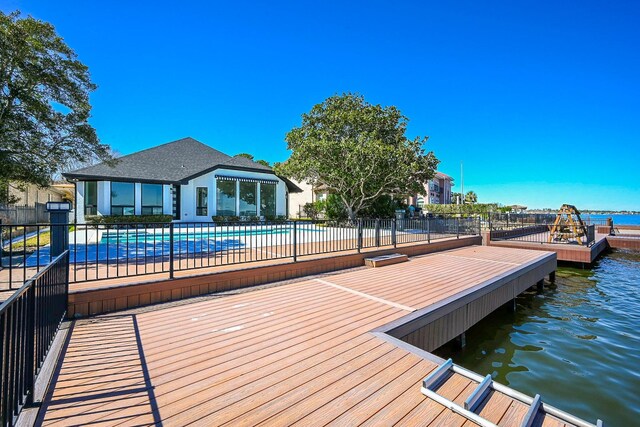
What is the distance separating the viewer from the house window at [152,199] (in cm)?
1570

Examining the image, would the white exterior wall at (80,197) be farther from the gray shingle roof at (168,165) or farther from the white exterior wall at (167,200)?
the white exterior wall at (167,200)

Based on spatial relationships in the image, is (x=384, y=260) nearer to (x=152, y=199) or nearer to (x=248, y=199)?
(x=248, y=199)

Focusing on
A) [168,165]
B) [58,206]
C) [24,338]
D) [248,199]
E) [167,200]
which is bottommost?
[24,338]

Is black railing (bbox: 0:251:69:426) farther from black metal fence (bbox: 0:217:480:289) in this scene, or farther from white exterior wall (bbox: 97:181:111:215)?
white exterior wall (bbox: 97:181:111:215)

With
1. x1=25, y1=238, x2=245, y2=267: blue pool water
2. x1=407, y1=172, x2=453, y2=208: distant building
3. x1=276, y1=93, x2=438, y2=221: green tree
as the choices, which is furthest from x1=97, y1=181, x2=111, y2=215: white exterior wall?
x1=407, y1=172, x2=453, y2=208: distant building

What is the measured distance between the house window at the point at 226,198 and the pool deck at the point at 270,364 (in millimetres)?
14239

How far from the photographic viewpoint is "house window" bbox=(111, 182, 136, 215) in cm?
1484

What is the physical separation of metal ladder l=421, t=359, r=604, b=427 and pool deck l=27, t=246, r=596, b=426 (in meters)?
0.04

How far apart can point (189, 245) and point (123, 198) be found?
8727 mm

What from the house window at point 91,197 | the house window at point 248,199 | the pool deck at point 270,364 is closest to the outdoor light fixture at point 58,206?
the pool deck at point 270,364

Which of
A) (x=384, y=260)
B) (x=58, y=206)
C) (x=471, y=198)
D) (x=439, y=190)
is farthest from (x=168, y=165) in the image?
(x=471, y=198)

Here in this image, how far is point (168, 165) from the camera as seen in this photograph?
59.6ft

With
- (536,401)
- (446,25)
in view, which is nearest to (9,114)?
(536,401)

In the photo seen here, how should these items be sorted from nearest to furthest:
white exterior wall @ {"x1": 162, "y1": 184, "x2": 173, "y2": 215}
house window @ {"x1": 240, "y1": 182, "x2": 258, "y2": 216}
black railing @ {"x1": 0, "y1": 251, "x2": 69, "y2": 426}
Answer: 1. black railing @ {"x1": 0, "y1": 251, "x2": 69, "y2": 426}
2. white exterior wall @ {"x1": 162, "y1": 184, "x2": 173, "y2": 215}
3. house window @ {"x1": 240, "y1": 182, "x2": 258, "y2": 216}
